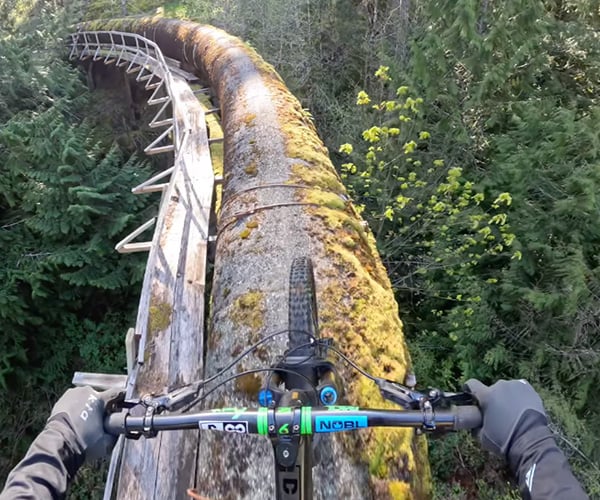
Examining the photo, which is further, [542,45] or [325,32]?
[325,32]

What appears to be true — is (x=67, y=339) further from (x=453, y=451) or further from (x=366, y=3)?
(x=366, y=3)

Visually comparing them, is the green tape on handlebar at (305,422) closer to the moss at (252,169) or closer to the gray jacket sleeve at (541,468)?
the gray jacket sleeve at (541,468)

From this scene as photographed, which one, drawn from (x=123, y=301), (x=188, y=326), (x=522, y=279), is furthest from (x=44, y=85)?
(x=522, y=279)

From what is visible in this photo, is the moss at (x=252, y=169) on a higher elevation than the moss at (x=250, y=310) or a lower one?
higher

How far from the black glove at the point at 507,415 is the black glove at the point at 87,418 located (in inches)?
51.3

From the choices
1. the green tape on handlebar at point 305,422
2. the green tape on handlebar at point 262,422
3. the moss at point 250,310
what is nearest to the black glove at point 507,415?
the green tape on handlebar at point 305,422

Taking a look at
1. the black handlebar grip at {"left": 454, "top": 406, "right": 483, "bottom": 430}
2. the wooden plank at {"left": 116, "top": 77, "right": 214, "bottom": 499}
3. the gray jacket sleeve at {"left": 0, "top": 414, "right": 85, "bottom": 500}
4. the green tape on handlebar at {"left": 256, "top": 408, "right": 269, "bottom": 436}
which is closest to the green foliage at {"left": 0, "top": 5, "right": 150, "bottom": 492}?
the wooden plank at {"left": 116, "top": 77, "right": 214, "bottom": 499}

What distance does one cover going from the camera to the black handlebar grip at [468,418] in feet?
5.34

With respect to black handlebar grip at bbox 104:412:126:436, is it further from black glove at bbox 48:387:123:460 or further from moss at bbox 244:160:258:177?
moss at bbox 244:160:258:177

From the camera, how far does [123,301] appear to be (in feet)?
32.5

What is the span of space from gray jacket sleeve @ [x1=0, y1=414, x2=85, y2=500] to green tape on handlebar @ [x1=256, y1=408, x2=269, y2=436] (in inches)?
24.3

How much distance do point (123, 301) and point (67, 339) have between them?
1280 mm

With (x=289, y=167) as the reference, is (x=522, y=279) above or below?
below

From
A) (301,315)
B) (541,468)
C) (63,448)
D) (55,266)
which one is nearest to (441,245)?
(301,315)
